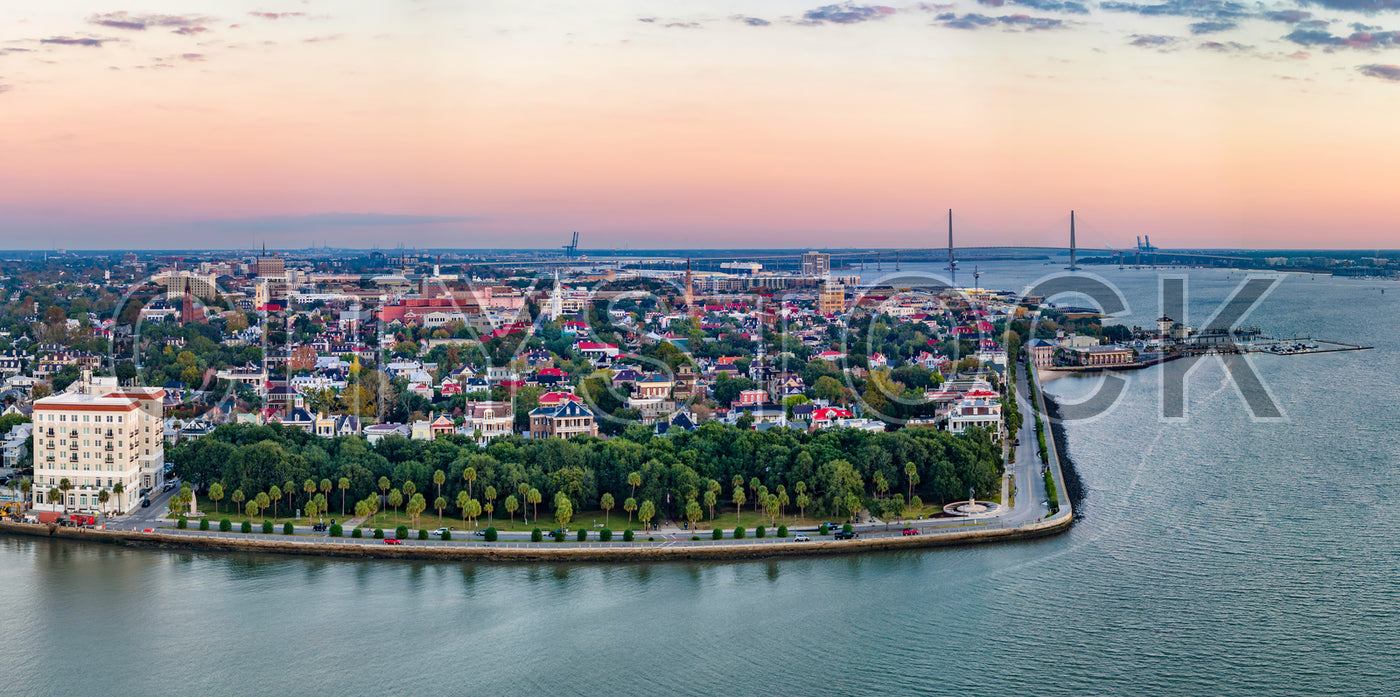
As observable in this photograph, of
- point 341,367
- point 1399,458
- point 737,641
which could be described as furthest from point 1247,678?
point 341,367

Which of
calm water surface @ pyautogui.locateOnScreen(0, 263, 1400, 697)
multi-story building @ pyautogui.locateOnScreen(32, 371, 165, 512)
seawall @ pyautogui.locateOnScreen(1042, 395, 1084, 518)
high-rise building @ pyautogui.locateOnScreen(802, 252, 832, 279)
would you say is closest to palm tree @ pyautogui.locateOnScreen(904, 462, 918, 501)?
calm water surface @ pyautogui.locateOnScreen(0, 263, 1400, 697)

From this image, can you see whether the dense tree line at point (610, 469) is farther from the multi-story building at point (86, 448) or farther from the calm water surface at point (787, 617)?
the calm water surface at point (787, 617)

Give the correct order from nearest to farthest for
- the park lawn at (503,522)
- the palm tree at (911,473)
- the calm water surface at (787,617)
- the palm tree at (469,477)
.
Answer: the calm water surface at (787,617) → the park lawn at (503,522) → the palm tree at (469,477) → the palm tree at (911,473)

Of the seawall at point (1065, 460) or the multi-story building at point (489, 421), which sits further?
A: the multi-story building at point (489, 421)

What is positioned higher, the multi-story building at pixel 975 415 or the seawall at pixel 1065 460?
the multi-story building at pixel 975 415

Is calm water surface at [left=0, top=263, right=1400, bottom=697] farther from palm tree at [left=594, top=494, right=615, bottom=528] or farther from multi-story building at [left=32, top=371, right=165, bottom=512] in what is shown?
palm tree at [left=594, top=494, right=615, bottom=528]

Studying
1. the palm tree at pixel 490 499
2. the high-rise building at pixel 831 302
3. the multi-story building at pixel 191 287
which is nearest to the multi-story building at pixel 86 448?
the palm tree at pixel 490 499

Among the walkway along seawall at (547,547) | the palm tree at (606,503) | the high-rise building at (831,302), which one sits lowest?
the walkway along seawall at (547,547)
